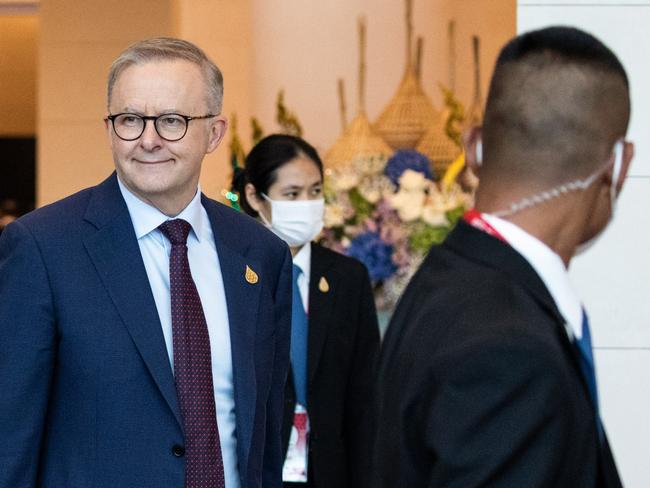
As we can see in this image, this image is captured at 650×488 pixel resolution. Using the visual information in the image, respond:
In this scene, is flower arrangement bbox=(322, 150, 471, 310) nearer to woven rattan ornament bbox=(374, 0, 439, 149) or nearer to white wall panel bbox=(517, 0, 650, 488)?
white wall panel bbox=(517, 0, 650, 488)

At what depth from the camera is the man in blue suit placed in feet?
8.86

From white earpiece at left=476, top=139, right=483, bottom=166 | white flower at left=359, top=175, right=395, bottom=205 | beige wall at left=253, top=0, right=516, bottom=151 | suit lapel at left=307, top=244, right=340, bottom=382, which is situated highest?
beige wall at left=253, top=0, right=516, bottom=151

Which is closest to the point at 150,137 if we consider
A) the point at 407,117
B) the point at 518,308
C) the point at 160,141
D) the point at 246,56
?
the point at 160,141

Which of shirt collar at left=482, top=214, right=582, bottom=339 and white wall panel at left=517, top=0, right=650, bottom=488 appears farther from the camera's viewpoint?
white wall panel at left=517, top=0, right=650, bottom=488

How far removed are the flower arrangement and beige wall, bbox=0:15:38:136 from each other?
5478mm

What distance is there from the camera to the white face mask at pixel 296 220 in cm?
452

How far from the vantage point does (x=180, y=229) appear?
2.91m

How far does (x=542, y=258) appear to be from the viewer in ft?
5.80

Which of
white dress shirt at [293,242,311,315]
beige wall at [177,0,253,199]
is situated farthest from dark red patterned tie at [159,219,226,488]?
→ beige wall at [177,0,253,199]

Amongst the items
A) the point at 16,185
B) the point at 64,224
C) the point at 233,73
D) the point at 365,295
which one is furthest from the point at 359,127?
the point at 64,224

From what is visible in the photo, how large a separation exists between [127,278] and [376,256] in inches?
91.6

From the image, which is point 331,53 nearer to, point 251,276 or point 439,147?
point 439,147

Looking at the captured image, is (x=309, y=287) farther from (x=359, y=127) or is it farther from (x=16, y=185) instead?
(x=16, y=185)

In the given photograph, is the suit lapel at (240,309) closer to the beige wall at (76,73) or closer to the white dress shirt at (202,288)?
the white dress shirt at (202,288)
